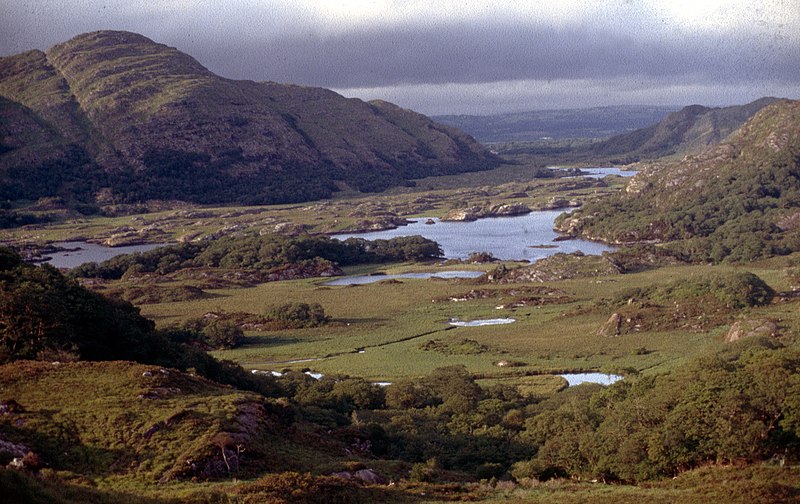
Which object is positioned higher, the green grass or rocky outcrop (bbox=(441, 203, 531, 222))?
rocky outcrop (bbox=(441, 203, 531, 222))

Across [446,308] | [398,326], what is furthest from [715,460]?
[446,308]

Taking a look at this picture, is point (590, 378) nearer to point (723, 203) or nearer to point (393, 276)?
point (393, 276)

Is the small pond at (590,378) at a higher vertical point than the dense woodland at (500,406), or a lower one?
lower

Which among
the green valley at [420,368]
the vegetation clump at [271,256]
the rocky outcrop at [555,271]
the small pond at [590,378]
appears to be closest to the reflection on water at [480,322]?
the green valley at [420,368]

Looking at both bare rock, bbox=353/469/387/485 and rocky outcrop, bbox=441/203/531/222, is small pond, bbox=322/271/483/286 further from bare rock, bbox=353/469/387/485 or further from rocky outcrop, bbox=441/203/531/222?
bare rock, bbox=353/469/387/485

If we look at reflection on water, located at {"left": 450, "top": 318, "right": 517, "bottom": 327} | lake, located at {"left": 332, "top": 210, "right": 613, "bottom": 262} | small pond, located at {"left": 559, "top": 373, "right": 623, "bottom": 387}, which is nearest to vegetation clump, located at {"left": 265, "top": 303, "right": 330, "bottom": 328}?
reflection on water, located at {"left": 450, "top": 318, "right": 517, "bottom": 327}

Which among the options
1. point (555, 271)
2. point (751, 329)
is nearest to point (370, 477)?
point (751, 329)

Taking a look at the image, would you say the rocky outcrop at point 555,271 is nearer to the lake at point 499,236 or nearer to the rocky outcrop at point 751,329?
the lake at point 499,236
